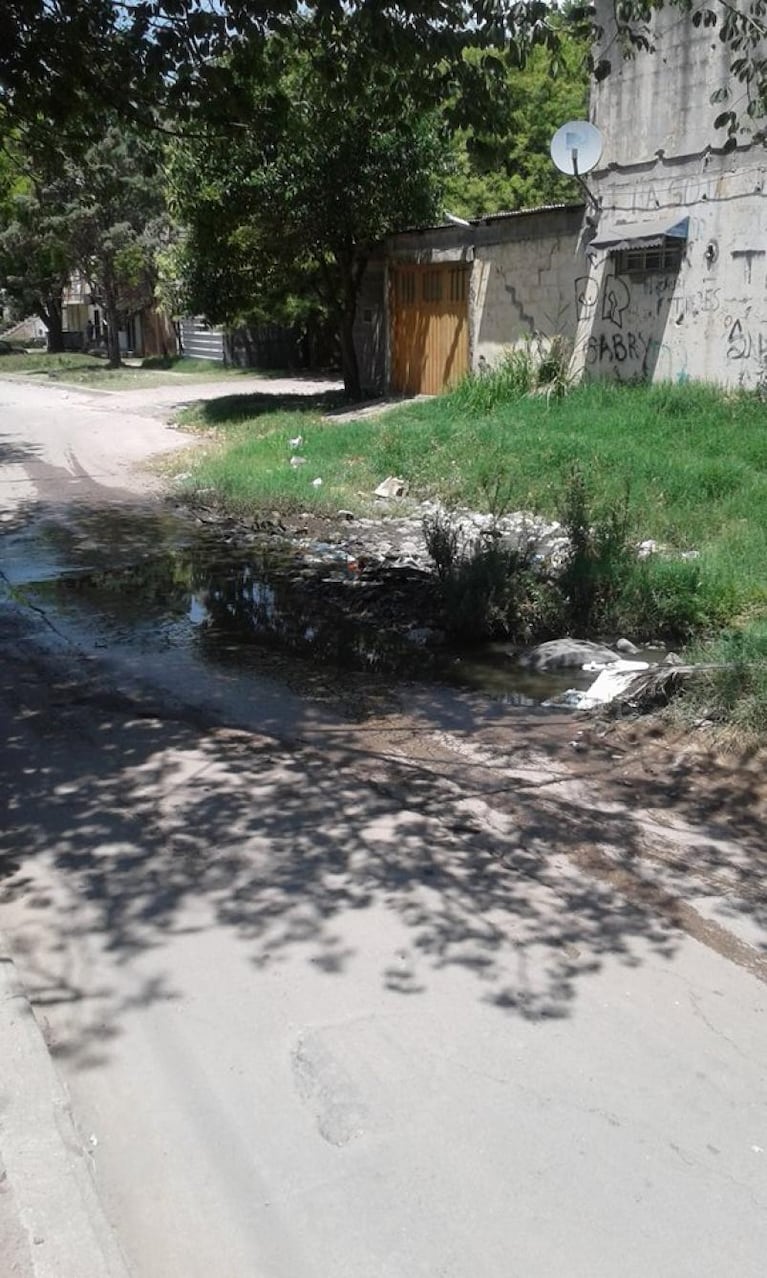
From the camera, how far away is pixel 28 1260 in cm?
260

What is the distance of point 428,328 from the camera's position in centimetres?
2009

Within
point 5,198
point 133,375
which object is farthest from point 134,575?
point 133,375

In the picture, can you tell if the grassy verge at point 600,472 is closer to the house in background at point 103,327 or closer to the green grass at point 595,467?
the green grass at point 595,467

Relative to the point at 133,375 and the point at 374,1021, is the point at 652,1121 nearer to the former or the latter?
the point at 374,1021

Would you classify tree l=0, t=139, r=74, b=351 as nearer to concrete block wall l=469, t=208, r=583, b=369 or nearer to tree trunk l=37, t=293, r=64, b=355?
tree trunk l=37, t=293, r=64, b=355

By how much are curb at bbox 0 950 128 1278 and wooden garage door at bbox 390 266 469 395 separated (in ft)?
54.9

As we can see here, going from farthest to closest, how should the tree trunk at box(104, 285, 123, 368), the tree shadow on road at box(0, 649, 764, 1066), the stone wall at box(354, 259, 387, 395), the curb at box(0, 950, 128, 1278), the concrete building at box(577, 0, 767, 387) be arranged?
1. the tree trunk at box(104, 285, 123, 368)
2. the stone wall at box(354, 259, 387, 395)
3. the concrete building at box(577, 0, 767, 387)
4. the tree shadow on road at box(0, 649, 764, 1066)
5. the curb at box(0, 950, 128, 1278)

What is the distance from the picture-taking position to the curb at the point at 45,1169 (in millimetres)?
2611

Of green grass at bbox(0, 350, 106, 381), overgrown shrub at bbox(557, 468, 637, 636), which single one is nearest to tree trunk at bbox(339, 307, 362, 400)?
overgrown shrub at bbox(557, 468, 637, 636)

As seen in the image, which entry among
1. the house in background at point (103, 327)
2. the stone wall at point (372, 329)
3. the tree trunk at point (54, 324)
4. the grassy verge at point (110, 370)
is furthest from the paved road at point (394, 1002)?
the tree trunk at point (54, 324)

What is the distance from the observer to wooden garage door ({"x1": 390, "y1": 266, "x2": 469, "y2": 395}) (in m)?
19.3

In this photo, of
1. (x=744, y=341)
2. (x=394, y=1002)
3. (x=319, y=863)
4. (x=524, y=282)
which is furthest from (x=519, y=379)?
(x=394, y=1002)

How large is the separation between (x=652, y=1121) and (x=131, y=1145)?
141 cm

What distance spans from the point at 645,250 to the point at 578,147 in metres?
1.64
